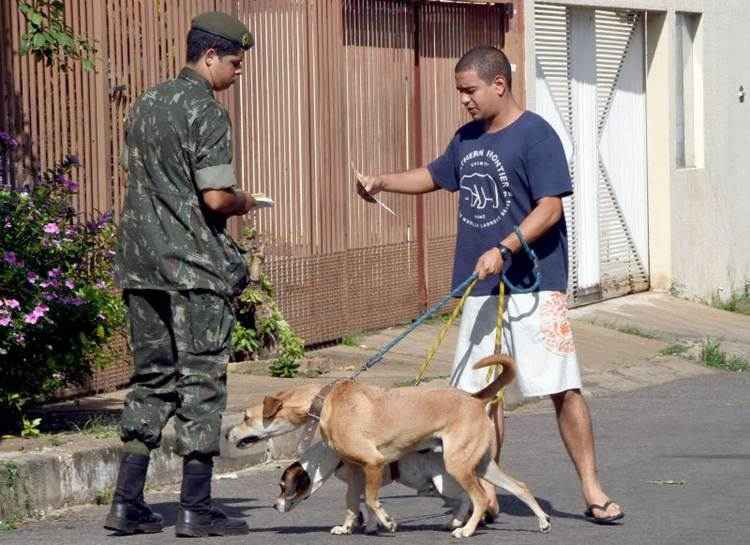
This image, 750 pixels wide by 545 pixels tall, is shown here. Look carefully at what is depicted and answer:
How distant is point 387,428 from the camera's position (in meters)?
6.55

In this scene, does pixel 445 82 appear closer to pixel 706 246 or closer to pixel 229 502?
pixel 706 246

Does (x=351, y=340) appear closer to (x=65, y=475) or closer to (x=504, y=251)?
(x=65, y=475)

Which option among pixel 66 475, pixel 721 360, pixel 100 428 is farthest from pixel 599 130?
pixel 66 475

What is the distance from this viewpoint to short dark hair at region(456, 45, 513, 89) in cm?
704

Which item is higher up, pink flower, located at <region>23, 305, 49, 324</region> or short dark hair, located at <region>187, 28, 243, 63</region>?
short dark hair, located at <region>187, 28, 243, 63</region>

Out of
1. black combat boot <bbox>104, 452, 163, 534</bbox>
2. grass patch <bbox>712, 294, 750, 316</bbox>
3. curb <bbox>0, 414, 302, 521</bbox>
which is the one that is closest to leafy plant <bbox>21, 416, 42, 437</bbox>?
curb <bbox>0, 414, 302, 521</bbox>

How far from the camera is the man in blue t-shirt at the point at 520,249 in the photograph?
6.98 metres

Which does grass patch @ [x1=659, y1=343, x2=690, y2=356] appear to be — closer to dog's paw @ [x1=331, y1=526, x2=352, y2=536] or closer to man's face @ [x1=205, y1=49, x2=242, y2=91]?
dog's paw @ [x1=331, y1=526, x2=352, y2=536]

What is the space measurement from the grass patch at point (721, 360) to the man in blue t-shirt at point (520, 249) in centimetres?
632

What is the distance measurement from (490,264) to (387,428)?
2.58 ft

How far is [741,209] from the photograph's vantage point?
61.3 ft

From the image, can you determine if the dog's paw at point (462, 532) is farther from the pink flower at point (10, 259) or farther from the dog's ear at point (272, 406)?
the pink flower at point (10, 259)

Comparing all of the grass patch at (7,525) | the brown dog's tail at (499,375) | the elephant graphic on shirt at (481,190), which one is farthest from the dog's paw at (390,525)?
the grass patch at (7,525)

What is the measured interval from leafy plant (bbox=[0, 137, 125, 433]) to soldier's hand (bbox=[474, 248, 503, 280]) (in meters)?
2.17
